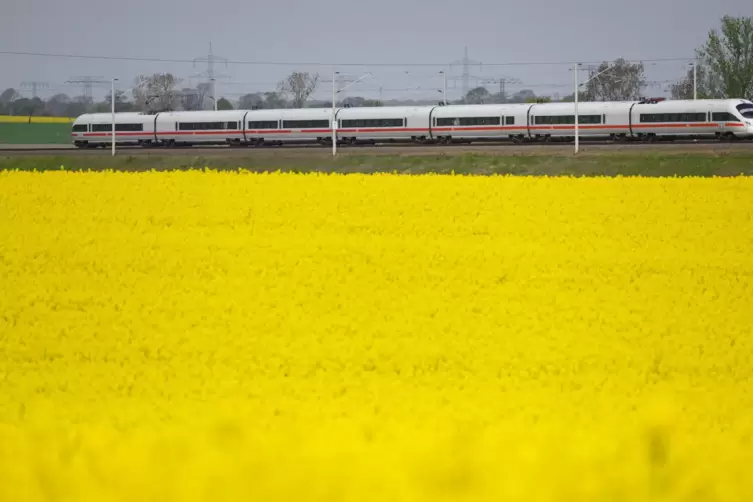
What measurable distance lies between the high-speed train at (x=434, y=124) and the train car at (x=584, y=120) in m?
0.05

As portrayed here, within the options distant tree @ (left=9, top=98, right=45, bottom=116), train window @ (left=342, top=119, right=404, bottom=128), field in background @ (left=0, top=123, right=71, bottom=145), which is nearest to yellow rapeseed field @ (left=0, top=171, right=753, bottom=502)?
train window @ (left=342, top=119, right=404, bottom=128)

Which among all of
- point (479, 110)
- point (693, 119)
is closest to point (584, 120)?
point (693, 119)

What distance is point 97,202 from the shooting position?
18906mm

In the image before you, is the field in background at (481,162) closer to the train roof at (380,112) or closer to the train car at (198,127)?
the train roof at (380,112)

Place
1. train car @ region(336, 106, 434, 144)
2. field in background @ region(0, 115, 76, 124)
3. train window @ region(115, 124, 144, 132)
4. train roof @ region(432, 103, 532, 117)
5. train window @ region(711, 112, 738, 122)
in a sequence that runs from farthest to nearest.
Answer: field in background @ region(0, 115, 76, 124)
train window @ region(115, 124, 144, 132)
train car @ region(336, 106, 434, 144)
train roof @ region(432, 103, 532, 117)
train window @ region(711, 112, 738, 122)

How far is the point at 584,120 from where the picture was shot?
56.4m

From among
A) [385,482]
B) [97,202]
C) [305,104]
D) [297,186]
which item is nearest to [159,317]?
[385,482]

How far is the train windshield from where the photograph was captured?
51875 millimetres

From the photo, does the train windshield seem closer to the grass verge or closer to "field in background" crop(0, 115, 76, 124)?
the grass verge

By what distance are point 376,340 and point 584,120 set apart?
47.3m

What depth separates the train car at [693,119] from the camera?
51844mm

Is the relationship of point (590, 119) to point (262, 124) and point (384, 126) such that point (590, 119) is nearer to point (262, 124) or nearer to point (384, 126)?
point (384, 126)

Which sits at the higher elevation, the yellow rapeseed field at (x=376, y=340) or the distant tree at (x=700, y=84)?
the distant tree at (x=700, y=84)

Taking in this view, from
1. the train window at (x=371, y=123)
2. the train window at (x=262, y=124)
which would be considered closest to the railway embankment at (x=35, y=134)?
the train window at (x=262, y=124)
